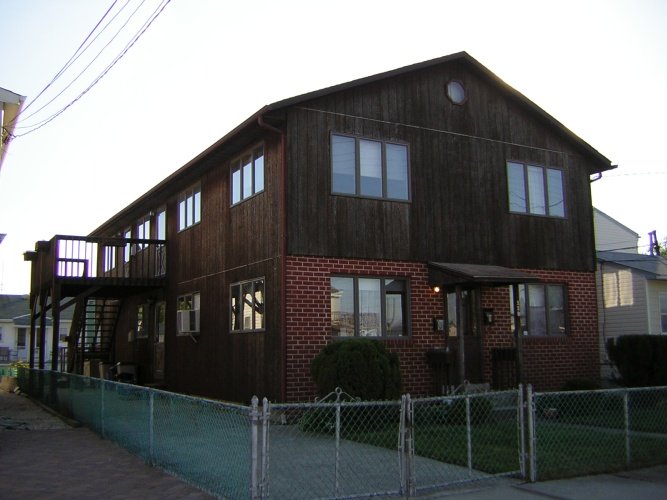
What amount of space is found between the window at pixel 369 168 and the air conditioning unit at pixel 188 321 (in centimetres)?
582

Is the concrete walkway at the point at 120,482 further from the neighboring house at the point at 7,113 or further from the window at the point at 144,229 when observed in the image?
the window at the point at 144,229

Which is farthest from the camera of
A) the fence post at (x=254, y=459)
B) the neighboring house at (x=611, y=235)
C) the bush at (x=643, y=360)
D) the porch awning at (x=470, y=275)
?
the neighboring house at (x=611, y=235)

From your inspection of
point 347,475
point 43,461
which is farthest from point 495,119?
point 43,461

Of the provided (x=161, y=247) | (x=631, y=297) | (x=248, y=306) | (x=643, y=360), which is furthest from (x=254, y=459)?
(x=631, y=297)

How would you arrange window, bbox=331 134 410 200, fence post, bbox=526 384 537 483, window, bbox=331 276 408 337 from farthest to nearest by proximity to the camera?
window, bbox=331 134 410 200 → window, bbox=331 276 408 337 → fence post, bbox=526 384 537 483

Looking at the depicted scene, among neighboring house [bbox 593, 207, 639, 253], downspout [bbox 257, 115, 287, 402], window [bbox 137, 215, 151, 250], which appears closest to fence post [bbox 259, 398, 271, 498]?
downspout [bbox 257, 115, 287, 402]

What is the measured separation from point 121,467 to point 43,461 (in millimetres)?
1304

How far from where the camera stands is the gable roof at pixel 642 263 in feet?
66.4

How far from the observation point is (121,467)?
8.82 m

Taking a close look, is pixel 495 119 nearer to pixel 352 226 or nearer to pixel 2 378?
pixel 352 226

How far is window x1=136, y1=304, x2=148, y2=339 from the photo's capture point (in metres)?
22.8

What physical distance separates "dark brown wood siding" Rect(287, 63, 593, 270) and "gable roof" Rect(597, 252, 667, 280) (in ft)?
14.4

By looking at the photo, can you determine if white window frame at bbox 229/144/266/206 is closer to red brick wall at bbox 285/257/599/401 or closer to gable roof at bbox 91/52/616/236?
gable roof at bbox 91/52/616/236

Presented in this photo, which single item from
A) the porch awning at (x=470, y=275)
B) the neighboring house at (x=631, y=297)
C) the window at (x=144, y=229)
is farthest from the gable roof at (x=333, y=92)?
the neighboring house at (x=631, y=297)
